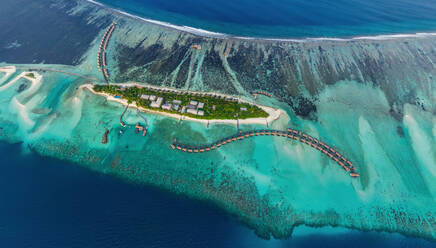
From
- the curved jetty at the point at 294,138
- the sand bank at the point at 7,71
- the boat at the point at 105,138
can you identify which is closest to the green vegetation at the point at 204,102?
the curved jetty at the point at 294,138

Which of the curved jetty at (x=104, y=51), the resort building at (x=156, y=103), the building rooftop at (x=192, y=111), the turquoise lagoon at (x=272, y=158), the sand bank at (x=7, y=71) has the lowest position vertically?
the turquoise lagoon at (x=272, y=158)

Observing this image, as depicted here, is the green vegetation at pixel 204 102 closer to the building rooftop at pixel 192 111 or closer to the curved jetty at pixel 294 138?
the building rooftop at pixel 192 111

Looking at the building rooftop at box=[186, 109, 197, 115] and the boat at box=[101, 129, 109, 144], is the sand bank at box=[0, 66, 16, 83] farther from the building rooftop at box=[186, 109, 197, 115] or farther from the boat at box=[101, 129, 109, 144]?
the building rooftop at box=[186, 109, 197, 115]

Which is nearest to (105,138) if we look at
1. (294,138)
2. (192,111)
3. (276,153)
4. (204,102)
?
(192,111)

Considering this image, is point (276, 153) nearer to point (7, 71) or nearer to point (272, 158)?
point (272, 158)

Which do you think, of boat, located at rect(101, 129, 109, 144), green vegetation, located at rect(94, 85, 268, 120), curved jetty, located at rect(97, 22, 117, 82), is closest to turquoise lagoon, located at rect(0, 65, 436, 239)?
boat, located at rect(101, 129, 109, 144)

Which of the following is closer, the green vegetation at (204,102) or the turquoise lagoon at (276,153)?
the turquoise lagoon at (276,153)
